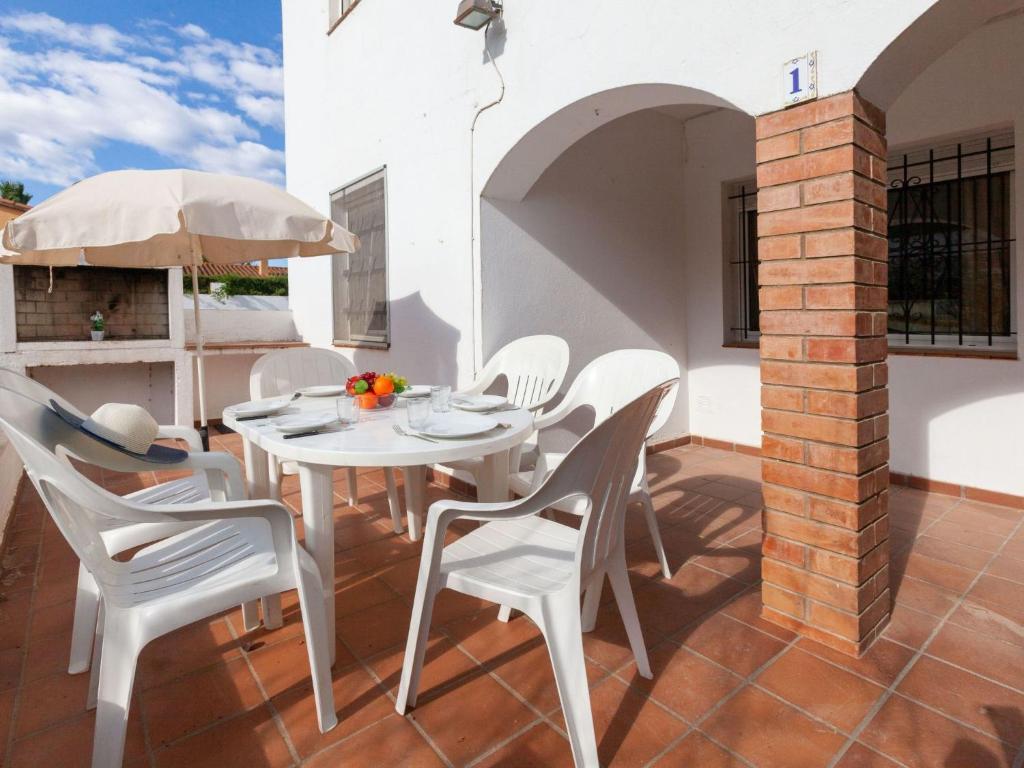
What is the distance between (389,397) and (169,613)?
1256 mm

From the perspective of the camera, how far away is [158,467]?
185 cm

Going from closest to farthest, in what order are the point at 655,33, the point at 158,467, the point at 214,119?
1. the point at 158,467
2. the point at 655,33
3. the point at 214,119

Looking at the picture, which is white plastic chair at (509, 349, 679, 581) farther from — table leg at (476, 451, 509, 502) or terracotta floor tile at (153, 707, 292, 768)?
terracotta floor tile at (153, 707, 292, 768)

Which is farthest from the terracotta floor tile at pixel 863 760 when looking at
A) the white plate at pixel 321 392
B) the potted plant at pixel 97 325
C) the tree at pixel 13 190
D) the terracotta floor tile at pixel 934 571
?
the tree at pixel 13 190

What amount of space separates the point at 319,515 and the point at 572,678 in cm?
92

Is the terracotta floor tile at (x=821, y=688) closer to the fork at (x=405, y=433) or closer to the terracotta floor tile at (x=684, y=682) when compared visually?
the terracotta floor tile at (x=684, y=682)

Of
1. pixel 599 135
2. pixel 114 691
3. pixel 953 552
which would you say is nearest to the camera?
pixel 114 691

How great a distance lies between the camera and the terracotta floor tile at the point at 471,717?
59.5 inches

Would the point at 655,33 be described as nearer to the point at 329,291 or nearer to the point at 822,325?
the point at 822,325

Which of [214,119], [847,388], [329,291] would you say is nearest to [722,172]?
[847,388]

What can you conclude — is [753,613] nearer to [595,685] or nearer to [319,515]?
[595,685]

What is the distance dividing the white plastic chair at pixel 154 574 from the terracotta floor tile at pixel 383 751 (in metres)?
0.10

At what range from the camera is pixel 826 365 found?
6.04 feet

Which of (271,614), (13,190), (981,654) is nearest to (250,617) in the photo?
(271,614)
